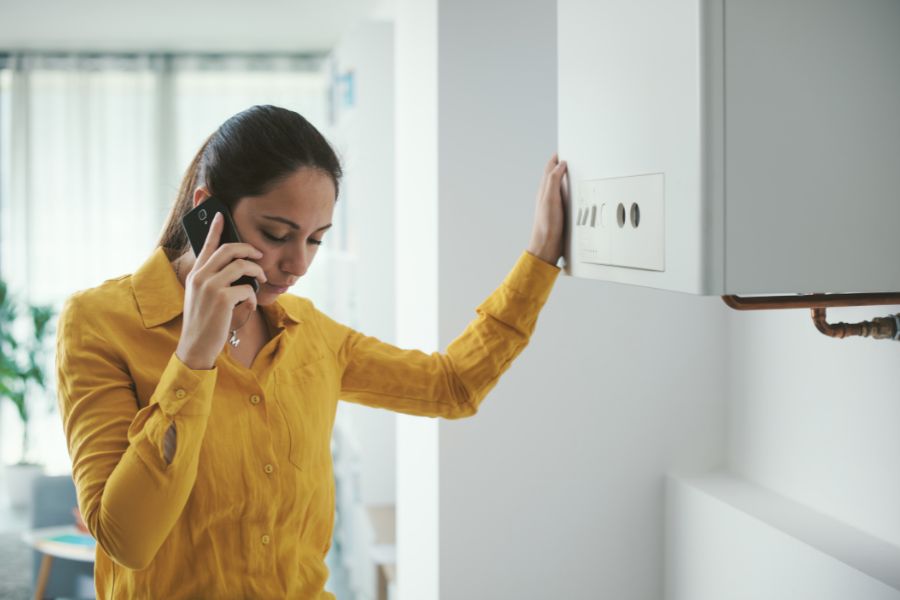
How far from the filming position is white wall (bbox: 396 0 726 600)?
1.66 metres

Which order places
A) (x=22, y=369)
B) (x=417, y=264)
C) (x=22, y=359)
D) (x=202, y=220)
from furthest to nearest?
(x=22, y=359) → (x=22, y=369) → (x=417, y=264) → (x=202, y=220)

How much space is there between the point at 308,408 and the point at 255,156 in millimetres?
335

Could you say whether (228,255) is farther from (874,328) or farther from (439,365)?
(874,328)

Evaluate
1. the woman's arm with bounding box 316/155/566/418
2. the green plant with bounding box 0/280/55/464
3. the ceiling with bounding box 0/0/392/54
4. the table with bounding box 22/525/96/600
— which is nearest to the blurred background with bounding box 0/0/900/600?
the woman's arm with bounding box 316/155/566/418

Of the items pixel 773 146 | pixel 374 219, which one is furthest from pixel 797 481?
pixel 374 219

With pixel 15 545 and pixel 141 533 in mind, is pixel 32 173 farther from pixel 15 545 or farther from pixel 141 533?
pixel 141 533

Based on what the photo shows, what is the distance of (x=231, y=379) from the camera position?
1.08 m

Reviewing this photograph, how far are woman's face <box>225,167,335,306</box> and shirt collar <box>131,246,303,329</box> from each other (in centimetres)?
11

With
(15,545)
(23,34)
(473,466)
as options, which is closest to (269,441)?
(473,466)

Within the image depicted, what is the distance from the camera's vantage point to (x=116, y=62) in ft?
15.6

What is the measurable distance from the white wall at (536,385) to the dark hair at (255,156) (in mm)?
579

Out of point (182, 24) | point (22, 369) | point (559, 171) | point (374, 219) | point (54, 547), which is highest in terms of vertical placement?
point (182, 24)

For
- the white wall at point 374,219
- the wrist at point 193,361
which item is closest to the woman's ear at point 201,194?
the wrist at point 193,361

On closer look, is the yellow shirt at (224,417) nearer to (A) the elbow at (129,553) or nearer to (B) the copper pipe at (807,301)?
(A) the elbow at (129,553)
